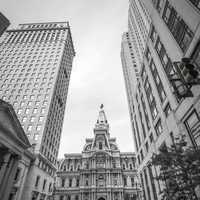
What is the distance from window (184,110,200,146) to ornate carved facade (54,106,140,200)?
4369cm

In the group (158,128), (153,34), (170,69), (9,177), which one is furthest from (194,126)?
(9,177)

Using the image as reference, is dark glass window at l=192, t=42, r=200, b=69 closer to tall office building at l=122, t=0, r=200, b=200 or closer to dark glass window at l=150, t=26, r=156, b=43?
tall office building at l=122, t=0, r=200, b=200

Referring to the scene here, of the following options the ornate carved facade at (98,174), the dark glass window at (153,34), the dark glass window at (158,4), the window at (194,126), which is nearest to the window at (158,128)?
the window at (194,126)

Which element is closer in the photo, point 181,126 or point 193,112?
point 193,112

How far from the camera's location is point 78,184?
60312 millimetres

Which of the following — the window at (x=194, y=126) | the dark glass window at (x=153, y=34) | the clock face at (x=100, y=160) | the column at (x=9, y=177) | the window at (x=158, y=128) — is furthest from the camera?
the clock face at (x=100, y=160)

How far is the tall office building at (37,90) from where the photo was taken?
1617 inches

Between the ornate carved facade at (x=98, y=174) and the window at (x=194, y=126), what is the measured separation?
43694mm

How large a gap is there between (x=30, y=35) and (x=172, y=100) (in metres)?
79.7

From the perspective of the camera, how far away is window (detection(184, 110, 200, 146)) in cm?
1593

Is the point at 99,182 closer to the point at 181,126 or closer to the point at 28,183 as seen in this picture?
the point at 28,183

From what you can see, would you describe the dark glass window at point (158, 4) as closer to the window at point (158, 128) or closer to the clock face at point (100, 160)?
the window at point (158, 128)

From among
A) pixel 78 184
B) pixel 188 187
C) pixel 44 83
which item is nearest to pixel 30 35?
pixel 44 83

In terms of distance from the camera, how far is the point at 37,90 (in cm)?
5159
